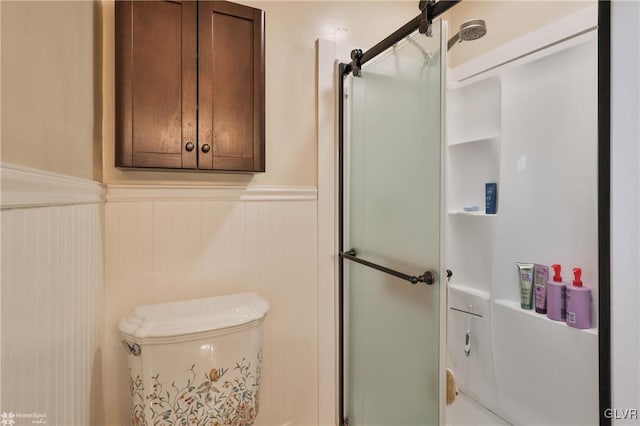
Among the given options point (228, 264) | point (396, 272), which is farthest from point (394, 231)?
point (228, 264)

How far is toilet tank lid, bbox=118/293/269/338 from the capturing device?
38.4 inches

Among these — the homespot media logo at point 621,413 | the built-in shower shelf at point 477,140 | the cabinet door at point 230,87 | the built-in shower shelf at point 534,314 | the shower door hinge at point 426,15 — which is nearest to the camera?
the homespot media logo at point 621,413

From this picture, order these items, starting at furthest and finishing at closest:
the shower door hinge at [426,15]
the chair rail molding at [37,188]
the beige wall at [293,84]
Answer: the beige wall at [293,84]
the shower door hinge at [426,15]
the chair rail molding at [37,188]

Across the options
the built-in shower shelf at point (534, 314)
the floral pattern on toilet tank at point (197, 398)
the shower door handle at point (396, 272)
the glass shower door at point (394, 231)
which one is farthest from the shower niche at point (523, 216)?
the floral pattern on toilet tank at point (197, 398)

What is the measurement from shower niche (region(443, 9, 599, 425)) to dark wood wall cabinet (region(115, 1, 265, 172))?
73 cm

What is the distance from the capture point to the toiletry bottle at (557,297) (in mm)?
1350

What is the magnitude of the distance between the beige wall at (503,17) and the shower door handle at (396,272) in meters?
1.19

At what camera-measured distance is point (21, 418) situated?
55 centimetres

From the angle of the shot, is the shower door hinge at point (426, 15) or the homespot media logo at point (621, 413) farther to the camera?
the shower door hinge at point (426, 15)

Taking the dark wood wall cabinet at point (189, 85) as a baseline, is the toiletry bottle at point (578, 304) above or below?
below

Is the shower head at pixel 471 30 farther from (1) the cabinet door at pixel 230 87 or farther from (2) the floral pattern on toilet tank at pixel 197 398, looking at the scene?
(2) the floral pattern on toilet tank at pixel 197 398

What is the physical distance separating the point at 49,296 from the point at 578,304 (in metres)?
1.68

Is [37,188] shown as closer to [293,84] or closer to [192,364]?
[192,364]

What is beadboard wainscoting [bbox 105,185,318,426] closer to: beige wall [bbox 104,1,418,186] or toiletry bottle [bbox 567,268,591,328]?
beige wall [bbox 104,1,418,186]
